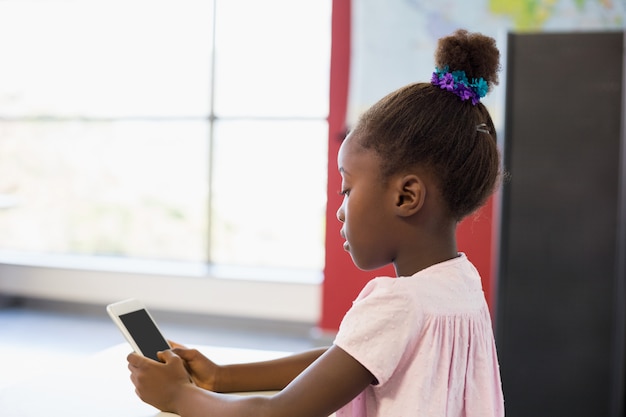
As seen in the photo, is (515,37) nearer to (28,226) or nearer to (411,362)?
(411,362)

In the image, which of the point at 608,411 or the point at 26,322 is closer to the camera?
the point at 608,411

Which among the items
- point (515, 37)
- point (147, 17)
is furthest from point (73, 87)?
point (515, 37)

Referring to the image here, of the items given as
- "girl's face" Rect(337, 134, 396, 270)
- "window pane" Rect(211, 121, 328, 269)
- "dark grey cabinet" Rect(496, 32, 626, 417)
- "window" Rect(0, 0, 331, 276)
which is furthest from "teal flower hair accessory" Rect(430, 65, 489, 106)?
"window pane" Rect(211, 121, 328, 269)

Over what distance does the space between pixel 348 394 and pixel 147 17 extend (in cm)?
364

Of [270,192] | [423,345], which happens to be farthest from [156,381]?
[270,192]

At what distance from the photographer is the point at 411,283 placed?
73cm

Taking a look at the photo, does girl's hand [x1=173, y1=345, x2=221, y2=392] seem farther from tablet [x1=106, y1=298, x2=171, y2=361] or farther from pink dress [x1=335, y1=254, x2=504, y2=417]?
pink dress [x1=335, y1=254, x2=504, y2=417]

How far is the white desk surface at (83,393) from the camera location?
0.82 metres

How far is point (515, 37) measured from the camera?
169 cm

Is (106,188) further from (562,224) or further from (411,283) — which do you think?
(411,283)

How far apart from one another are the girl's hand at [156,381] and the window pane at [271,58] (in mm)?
2960

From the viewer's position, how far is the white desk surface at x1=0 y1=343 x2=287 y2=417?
817 mm

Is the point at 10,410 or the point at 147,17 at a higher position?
the point at 147,17

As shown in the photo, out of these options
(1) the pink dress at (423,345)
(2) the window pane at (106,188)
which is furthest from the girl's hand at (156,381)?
(2) the window pane at (106,188)
